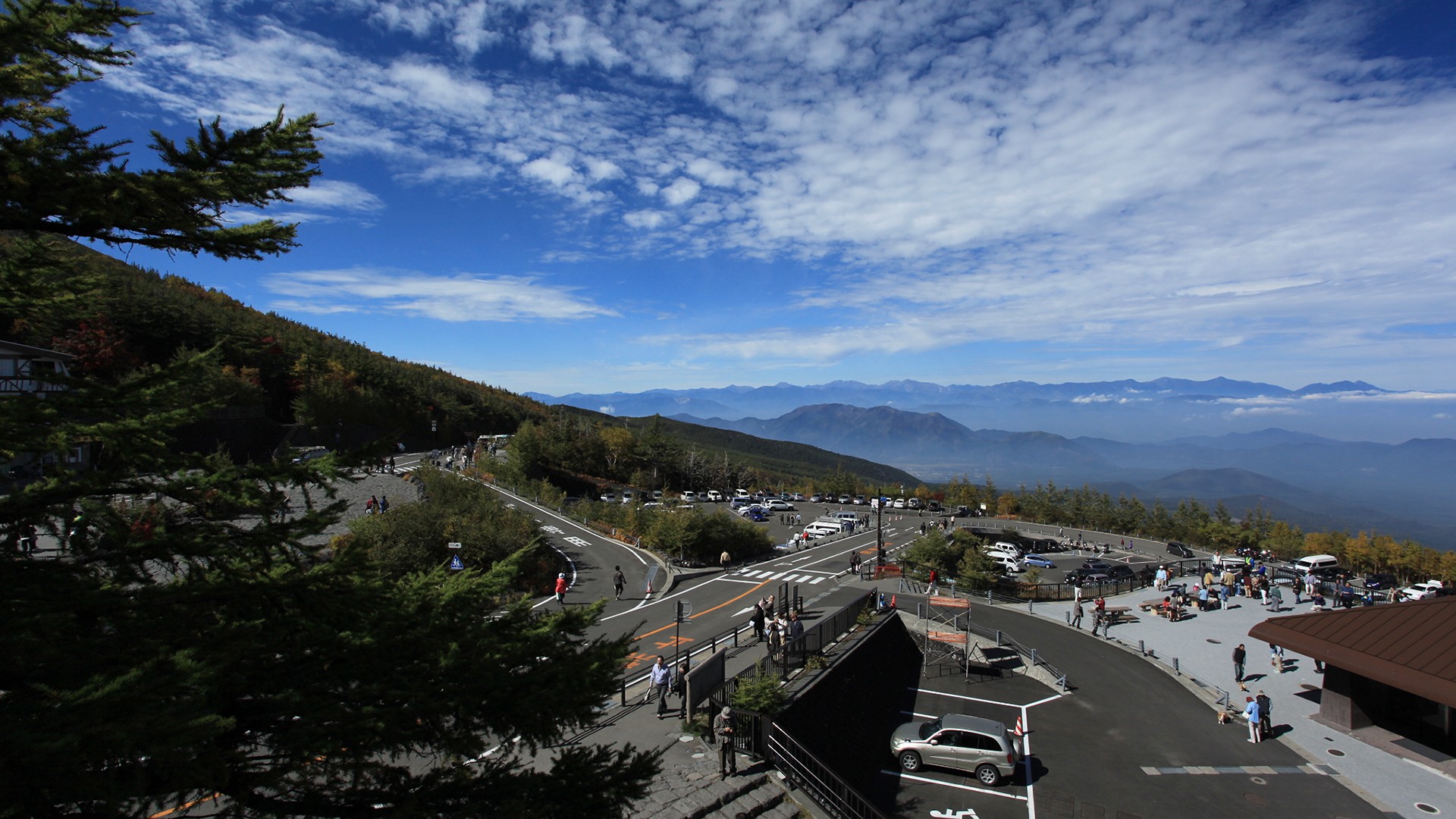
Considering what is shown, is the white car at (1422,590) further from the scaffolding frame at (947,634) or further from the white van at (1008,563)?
the scaffolding frame at (947,634)

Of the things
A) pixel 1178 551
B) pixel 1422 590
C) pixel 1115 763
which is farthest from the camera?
pixel 1178 551

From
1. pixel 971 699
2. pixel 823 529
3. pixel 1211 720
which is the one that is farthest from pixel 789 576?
pixel 823 529

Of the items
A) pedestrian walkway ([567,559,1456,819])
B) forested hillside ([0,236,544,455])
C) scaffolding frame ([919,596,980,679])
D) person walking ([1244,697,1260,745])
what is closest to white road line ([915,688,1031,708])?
scaffolding frame ([919,596,980,679])

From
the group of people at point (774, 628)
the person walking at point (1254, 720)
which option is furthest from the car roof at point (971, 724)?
the person walking at point (1254, 720)

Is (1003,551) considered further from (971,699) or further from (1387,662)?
(1387,662)

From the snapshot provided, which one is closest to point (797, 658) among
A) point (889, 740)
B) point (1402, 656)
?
point (889, 740)

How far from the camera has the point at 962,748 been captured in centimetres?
1653

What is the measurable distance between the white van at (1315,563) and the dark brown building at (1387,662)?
27.3 meters

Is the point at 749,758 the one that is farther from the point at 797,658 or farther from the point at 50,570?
the point at 50,570

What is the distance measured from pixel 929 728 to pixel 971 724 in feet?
3.57

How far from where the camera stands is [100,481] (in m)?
5.12

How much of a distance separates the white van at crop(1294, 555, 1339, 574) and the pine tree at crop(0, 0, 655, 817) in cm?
5055

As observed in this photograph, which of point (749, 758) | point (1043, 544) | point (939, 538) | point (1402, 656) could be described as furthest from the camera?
point (1043, 544)

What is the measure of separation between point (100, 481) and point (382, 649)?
8.18ft
